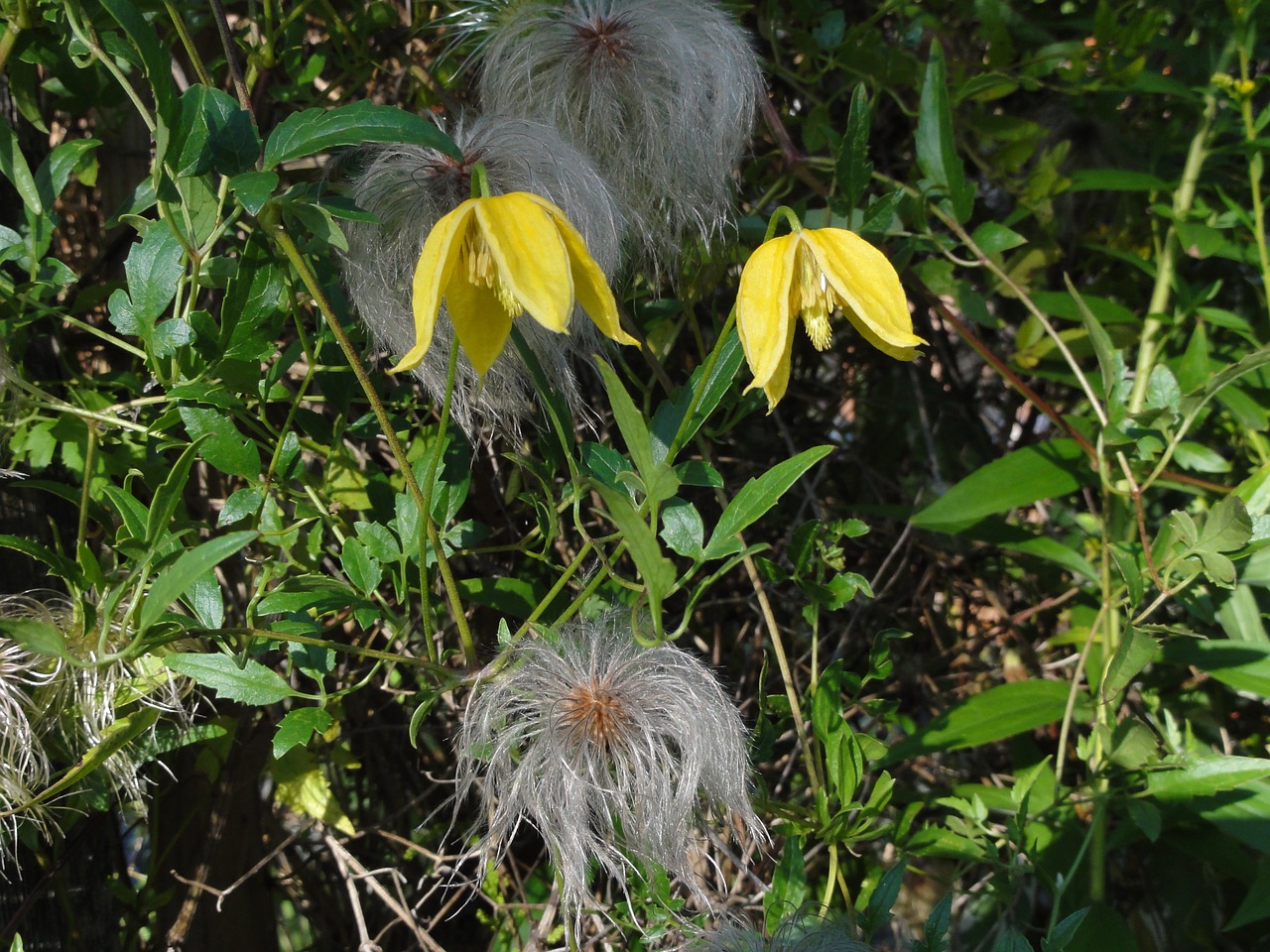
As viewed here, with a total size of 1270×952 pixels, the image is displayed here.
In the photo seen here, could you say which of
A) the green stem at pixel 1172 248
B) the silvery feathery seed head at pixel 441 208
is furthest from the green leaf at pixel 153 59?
the green stem at pixel 1172 248

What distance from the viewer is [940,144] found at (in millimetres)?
1065

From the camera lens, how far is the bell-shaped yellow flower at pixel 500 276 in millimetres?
602

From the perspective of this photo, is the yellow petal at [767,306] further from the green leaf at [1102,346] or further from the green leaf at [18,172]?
the green leaf at [18,172]

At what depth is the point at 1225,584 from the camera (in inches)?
33.7

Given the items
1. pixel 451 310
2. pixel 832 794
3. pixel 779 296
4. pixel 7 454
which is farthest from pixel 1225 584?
pixel 7 454

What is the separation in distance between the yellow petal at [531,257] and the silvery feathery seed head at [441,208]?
7.5 inches

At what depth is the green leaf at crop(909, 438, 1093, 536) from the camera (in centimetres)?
116

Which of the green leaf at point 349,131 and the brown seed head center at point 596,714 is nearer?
the green leaf at point 349,131

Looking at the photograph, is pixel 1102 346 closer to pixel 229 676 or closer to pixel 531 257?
pixel 531 257

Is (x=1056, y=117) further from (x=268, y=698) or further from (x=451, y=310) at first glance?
(x=268, y=698)

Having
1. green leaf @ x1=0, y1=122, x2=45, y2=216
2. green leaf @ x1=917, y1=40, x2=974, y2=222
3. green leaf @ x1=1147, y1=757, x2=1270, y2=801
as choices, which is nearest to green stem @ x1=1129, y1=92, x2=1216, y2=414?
green leaf @ x1=917, y1=40, x2=974, y2=222

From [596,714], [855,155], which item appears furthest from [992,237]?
[596,714]

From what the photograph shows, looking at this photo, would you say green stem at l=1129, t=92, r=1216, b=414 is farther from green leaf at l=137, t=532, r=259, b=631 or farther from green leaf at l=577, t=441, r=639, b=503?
green leaf at l=137, t=532, r=259, b=631

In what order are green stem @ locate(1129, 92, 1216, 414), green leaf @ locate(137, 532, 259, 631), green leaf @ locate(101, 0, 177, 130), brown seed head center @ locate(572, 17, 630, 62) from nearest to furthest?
green leaf @ locate(137, 532, 259, 631), green leaf @ locate(101, 0, 177, 130), brown seed head center @ locate(572, 17, 630, 62), green stem @ locate(1129, 92, 1216, 414)
